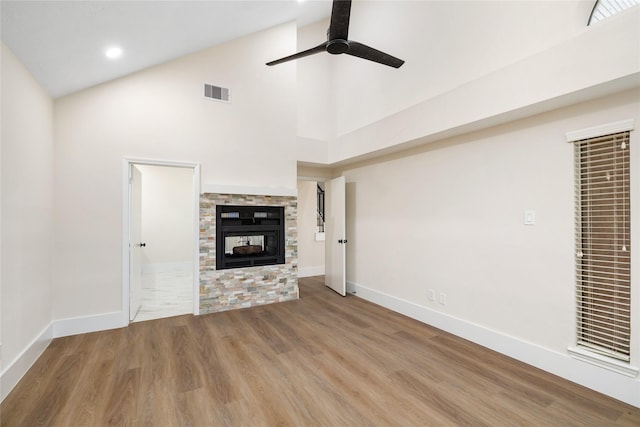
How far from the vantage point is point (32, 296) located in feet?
8.74

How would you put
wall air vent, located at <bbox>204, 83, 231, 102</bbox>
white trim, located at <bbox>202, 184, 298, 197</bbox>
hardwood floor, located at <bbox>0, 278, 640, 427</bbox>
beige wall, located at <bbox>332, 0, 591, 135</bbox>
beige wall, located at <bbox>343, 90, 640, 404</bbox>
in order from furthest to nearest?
wall air vent, located at <bbox>204, 83, 231, 102</bbox>, white trim, located at <bbox>202, 184, 298, 197</bbox>, beige wall, located at <bbox>332, 0, 591, 135</bbox>, beige wall, located at <bbox>343, 90, 640, 404</bbox>, hardwood floor, located at <bbox>0, 278, 640, 427</bbox>

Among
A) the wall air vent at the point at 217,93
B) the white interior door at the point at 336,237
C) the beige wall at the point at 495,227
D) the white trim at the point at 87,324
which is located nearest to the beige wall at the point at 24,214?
the white trim at the point at 87,324

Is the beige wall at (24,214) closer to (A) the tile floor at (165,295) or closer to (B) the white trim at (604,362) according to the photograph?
(A) the tile floor at (165,295)

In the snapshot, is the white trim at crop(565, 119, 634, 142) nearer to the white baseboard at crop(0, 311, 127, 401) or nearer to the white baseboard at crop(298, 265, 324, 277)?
the white baseboard at crop(0, 311, 127, 401)

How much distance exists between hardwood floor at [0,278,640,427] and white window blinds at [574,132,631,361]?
0.49 meters

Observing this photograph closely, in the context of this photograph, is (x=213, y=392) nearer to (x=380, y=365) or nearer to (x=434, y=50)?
(x=380, y=365)

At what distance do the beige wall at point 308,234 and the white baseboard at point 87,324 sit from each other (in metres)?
3.51

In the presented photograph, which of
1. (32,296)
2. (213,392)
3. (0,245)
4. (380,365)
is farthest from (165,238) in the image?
(380,365)

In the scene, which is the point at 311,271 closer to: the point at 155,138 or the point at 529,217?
the point at 155,138

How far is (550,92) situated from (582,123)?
0.41 m

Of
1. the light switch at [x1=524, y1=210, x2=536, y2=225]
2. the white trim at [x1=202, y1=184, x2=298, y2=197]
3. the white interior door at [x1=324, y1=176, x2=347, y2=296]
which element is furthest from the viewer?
the white interior door at [x1=324, y1=176, x2=347, y2=296]

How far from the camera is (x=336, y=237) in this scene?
16.5ft

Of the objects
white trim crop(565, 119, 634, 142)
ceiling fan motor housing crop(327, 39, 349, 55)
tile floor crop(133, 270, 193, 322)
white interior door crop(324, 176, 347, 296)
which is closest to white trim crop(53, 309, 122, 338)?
tile floor crop(133, 270, 193, 322)

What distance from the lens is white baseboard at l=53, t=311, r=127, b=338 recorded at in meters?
3.21
